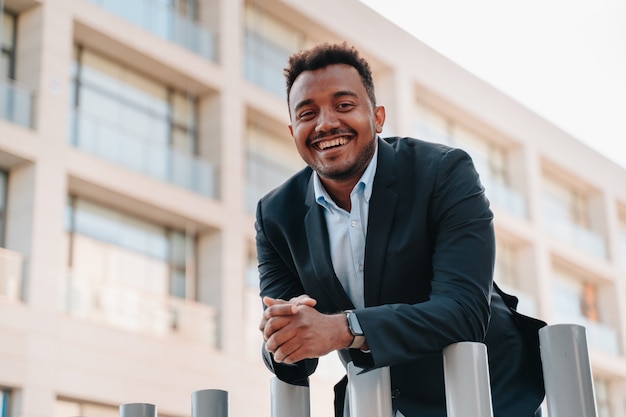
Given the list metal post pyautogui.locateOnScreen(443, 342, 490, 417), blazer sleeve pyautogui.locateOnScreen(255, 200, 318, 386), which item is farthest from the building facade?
metal post pyautogui.locateOnScreen(443, 342, 490, 417)

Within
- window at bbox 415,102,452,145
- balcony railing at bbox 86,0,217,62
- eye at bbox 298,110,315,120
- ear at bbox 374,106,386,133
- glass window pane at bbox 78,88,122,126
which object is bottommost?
eye at bbox 298,110,315,120

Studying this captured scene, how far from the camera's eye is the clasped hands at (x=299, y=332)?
2064 mm

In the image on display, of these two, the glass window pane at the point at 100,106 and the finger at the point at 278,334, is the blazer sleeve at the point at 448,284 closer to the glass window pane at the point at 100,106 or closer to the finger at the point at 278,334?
the finger at the point at 278,334

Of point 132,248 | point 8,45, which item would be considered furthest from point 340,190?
point 132,248

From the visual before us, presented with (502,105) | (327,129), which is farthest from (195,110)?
(327,129)

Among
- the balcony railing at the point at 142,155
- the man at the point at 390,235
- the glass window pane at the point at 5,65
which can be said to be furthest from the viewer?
the balcony railing at the point at 142,155

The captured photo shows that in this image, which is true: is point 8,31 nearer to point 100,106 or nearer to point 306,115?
point 100,106

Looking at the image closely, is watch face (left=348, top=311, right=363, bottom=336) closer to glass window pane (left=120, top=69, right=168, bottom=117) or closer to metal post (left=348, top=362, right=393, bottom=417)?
metal post (left=348, top=362, right=393, bottom=417)

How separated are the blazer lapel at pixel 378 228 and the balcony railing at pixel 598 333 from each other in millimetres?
26008

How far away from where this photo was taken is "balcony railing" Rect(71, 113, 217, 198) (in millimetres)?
17172

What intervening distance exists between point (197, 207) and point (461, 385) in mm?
16595

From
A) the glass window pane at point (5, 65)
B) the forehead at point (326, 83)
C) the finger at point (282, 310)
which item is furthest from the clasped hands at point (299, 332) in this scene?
the glass window pane at point (5, 65)

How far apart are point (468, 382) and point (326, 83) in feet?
2.59

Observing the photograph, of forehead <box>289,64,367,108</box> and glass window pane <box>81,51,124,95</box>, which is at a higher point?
glass window pane <box>81,51,124,95</box>
